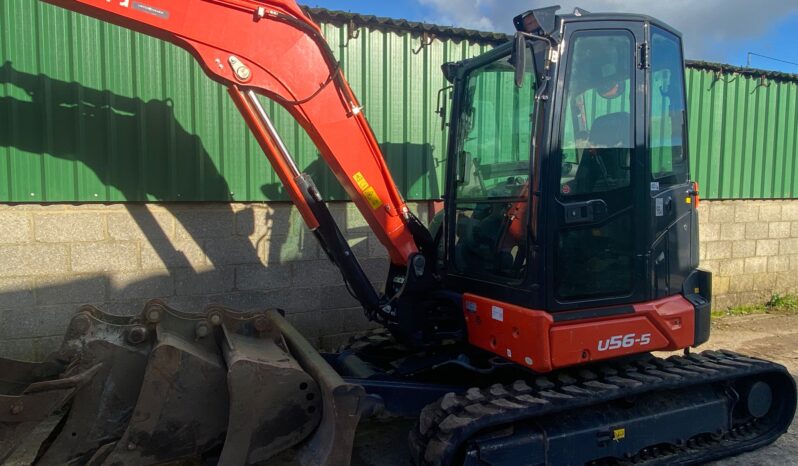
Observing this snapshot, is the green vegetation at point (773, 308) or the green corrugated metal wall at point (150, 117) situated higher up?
the green corrugated metal wall at point (150, 117)

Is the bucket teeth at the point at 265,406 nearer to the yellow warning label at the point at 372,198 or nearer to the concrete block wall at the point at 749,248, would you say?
the yellow warning label at the point at 372,198

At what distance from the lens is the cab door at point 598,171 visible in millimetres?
3254

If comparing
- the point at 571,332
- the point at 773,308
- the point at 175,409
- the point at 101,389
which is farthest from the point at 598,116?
the point at 773,308

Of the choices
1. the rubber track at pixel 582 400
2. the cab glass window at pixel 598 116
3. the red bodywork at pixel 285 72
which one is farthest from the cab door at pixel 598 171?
the red bodywork at pixel 285 72

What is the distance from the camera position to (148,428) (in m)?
2.88

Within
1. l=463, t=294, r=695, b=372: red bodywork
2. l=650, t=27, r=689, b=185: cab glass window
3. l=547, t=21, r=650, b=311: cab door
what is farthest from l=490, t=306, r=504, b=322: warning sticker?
l=650, t=27, r=689, b=185: cab glass window

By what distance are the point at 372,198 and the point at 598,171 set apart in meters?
1.43

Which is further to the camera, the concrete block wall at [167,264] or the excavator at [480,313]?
the concrete block wall at [167,264]

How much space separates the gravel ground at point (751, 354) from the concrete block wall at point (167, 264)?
1722mm

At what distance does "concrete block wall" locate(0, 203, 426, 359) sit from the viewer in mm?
4648

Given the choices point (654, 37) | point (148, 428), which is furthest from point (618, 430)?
point (148, 428)

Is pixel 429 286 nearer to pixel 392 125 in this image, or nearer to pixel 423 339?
pixel 423 339

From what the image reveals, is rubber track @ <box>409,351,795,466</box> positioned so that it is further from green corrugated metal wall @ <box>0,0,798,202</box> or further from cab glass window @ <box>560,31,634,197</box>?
green corrugated metal wall @ <box>0,0,798,202</box>

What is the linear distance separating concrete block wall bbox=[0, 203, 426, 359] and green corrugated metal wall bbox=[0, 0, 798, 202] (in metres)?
0.20
